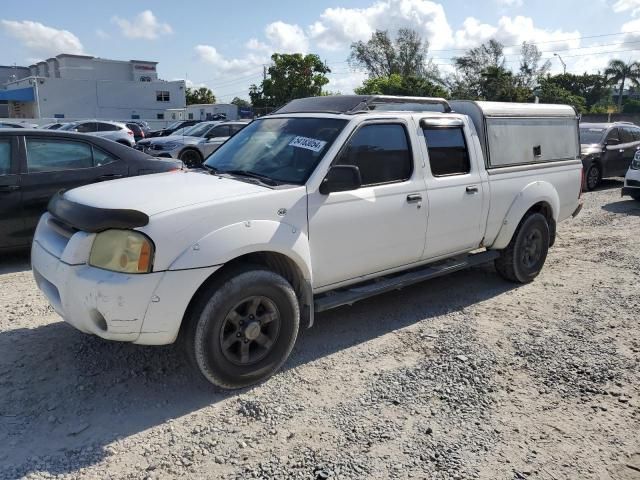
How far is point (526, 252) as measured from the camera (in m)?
5.96

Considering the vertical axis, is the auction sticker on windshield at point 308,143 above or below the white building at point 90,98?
below

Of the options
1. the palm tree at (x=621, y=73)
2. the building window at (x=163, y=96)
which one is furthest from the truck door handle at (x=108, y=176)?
the palm tree at (x=621, y=73)

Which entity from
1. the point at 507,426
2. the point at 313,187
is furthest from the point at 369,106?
the point at 507,426

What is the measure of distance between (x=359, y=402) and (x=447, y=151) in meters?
2.54

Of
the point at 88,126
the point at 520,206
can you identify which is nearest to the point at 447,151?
the point at 520,206

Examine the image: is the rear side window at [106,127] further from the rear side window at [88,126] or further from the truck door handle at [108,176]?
the truck door handle at [108,176]

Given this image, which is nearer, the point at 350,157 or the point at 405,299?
the point at 350,157

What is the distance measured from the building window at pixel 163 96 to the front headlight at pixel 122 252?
202ft

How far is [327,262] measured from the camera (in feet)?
13.1

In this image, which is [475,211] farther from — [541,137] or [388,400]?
[388,400]

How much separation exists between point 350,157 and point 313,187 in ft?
1.63

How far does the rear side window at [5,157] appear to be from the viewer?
19.9ft

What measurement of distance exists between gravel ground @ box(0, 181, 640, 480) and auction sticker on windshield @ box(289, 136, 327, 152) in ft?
5.13

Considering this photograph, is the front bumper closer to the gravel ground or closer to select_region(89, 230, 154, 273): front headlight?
select_region(89, 230, 154, 273): front headlight
